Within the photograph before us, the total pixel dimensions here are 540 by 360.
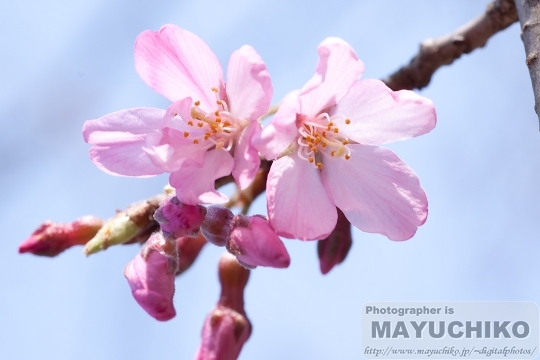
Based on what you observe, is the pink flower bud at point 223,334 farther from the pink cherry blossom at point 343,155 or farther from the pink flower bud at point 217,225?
the pink cherry blossom at point 343,155

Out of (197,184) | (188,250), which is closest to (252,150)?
(197,184)

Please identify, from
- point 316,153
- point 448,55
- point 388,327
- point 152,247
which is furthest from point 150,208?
point 448,55

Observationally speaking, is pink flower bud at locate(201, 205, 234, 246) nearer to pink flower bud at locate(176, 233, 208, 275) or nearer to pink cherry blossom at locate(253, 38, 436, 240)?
pink cherry blossom at locate(253, 38, 436, 240)

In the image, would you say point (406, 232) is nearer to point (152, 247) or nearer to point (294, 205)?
point (294, 205)

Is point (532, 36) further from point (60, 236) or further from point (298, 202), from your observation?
point (60, 236)

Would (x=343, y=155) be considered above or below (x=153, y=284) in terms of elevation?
above

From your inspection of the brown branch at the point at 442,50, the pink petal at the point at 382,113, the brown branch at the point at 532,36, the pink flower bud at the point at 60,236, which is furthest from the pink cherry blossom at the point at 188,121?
the brown branch at the point at 442,50

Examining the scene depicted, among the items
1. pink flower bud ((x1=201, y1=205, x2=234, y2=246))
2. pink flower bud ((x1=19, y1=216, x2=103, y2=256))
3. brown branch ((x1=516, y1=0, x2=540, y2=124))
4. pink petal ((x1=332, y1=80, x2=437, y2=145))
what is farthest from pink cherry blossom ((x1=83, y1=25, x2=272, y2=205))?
brown branch ((x1=516, y1=0, x2=540, y2=124))
